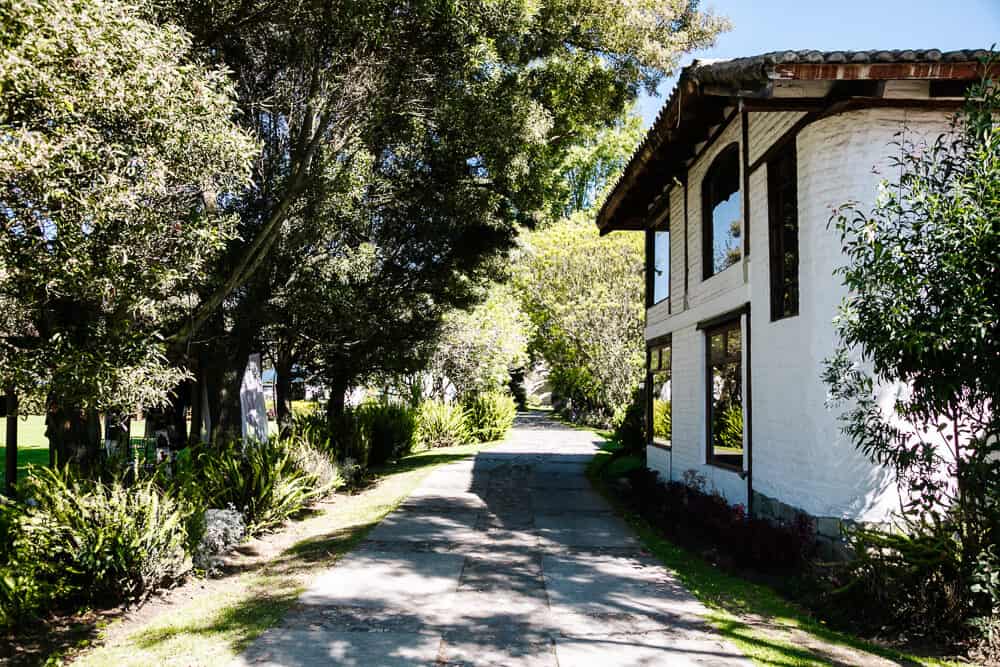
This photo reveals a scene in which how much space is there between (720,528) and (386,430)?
36.6 feet

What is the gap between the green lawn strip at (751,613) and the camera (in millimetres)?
5145

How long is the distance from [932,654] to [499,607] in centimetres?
340

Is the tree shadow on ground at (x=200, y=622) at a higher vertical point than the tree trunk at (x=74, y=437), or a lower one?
lower

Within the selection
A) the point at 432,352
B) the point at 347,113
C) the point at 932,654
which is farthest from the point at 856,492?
the point at 432,352

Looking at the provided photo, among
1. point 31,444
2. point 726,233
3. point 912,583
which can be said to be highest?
point 726,233

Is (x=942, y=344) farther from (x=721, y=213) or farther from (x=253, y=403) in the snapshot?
(x=253, y=403)

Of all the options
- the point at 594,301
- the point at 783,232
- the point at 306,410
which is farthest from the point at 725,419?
the point at 306,410

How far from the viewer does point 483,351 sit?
898 inches

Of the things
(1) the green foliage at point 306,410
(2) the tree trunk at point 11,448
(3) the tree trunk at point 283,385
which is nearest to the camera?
(2) the tree trunk at point 11,448

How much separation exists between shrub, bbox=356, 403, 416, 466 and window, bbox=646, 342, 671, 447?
21.1ft

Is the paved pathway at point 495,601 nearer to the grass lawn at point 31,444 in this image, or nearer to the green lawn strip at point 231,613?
the green lawn strip at point 231,613

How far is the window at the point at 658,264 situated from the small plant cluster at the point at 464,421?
377 inches

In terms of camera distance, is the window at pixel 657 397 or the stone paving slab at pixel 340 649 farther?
the window at pixel 657 397

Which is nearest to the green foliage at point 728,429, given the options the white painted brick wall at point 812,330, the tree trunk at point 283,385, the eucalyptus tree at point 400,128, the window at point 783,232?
the white painted brick wall at point 812,330
